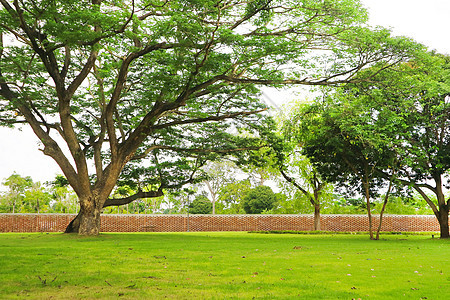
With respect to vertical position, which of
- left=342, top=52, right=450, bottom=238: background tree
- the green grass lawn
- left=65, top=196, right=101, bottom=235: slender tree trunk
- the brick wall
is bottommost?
the brick wall

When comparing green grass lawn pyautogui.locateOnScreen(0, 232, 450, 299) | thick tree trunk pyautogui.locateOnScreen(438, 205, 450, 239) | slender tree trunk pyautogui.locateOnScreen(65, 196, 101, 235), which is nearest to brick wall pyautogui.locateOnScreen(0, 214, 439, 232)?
thick tree trunk pyautogui.locateOnScreen(438, 205, 450, 239)

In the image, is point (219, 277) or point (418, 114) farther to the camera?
point (418, 114)

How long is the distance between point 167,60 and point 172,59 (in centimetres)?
45

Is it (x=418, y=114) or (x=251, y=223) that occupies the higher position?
(x=418, y=114)

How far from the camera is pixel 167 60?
15.9 m

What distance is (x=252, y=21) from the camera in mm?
15242

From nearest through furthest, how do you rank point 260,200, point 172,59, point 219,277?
point 219,277 → point 172,59 → point 260,200

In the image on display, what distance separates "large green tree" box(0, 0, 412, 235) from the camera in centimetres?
1377

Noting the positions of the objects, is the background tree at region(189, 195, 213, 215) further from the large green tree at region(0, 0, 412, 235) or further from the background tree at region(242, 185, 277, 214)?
the large green tree at region(0, 0, 412, 235)

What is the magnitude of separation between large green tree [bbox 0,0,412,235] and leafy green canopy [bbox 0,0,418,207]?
45mm

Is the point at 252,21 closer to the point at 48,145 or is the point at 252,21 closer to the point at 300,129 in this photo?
the point at 300,129

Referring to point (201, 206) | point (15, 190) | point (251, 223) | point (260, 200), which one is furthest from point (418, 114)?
point (15, 190)

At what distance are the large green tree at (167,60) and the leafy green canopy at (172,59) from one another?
5 centimetres

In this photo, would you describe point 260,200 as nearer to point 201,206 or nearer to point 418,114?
point 201,206
